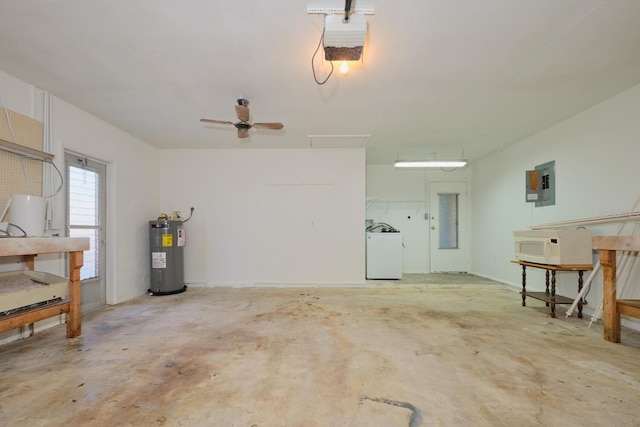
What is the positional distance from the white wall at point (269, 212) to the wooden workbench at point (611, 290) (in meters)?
3.18

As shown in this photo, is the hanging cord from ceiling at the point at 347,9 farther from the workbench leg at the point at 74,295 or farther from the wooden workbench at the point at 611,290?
the workbench leg at the point at 74,295

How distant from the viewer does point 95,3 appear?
1.88 metres

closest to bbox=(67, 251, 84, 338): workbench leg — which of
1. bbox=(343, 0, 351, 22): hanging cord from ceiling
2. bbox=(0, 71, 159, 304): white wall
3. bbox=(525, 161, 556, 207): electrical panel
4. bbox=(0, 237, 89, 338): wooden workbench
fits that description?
bbox=(0, 237, 89, 338): wooden workbench

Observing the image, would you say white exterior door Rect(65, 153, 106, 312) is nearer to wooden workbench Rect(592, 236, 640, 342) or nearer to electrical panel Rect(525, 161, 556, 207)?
wooden workbench Rect(592, 236, 640, 342)

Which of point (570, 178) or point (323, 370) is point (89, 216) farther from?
point (570, 178)

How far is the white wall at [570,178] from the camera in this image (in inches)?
124

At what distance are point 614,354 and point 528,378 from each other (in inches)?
42.4

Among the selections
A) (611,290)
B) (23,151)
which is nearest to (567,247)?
(611,290)

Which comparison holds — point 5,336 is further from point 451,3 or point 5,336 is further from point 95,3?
point 451,3

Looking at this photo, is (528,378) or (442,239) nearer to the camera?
(528,378)

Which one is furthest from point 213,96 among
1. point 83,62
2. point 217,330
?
point 217,330

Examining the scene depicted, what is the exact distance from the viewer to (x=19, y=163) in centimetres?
284

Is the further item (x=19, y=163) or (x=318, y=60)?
(x=19, y=163)

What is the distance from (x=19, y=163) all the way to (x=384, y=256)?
5316mm
